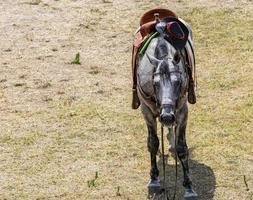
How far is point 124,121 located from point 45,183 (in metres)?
1.92

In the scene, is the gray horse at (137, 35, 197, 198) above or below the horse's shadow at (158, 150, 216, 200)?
above

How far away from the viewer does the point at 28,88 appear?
10.6 metres

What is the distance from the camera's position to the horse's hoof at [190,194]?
727 centimetres

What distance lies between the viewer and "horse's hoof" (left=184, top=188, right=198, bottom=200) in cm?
727

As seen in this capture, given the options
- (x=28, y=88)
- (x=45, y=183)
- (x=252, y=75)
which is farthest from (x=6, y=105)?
(x=252, y=75)

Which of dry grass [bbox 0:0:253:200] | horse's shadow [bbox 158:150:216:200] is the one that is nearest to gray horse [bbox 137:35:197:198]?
horse's shadow [bbox 158:150:216:200]

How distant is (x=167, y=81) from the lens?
618 centimetres

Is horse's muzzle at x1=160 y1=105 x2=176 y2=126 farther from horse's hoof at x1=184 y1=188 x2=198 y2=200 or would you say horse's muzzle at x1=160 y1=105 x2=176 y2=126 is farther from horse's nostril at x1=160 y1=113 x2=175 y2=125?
horse's hoof at x1=184 y1=188 x2=198 y2=200

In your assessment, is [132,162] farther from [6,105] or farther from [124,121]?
[6,105]

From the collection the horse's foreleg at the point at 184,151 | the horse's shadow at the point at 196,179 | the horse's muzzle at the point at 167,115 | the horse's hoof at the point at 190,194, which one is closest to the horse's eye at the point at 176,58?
the horse's muzzle at the point at 167,115

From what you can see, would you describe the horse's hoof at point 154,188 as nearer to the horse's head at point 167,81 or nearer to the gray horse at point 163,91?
the gray horse at point 163,91

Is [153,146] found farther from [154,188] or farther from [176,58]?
[176,58]

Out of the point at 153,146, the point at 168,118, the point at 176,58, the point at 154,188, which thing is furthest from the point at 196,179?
the point at 176,58

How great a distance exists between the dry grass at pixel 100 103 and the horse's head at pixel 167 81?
165 centimetres
